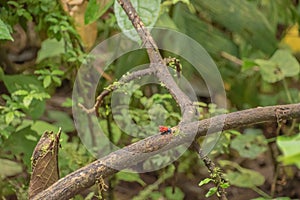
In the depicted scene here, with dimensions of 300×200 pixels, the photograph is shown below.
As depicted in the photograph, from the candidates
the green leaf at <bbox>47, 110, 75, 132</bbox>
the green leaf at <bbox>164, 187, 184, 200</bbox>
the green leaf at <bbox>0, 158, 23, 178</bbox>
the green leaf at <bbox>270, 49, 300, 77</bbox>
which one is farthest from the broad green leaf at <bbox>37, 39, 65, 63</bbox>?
the green leaf at <bbox>270, 49, 300, 77</bbox>

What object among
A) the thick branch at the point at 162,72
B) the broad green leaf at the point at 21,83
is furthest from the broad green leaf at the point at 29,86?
the thick branch at the point at 162,72

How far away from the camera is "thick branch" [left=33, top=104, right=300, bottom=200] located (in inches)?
33.8

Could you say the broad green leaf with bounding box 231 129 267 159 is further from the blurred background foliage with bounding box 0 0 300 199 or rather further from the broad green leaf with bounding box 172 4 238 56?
the broad green leaf with bounding box 172 4 238 56

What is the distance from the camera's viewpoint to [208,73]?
5.59 feet

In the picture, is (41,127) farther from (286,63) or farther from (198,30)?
(286,63)

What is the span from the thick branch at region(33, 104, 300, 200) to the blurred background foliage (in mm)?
119

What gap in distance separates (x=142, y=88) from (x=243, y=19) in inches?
15.8

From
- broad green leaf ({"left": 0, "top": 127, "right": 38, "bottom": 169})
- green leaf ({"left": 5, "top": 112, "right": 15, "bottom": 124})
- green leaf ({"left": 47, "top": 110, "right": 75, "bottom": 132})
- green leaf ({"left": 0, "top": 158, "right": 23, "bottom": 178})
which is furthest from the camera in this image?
green leaf ({"left": 47, "top": 110, "right": 75, "bottom": 132})

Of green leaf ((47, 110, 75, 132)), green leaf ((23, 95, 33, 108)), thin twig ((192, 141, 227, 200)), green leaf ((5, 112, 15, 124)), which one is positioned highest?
green leaf ((23, 95, 33, 108))

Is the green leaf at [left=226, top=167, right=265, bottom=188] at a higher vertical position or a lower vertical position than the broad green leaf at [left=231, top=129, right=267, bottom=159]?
lower

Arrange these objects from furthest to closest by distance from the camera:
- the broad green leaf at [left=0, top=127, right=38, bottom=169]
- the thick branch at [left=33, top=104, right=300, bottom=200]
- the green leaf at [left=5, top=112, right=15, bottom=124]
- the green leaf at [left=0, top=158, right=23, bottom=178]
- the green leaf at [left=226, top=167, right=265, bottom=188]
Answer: the green leaf at [left=226, top=167, right=265, bottom=188] → the green leaf at [left=0, top=158, right=23, bottom=178] → the broad green leaf at [left=0, top=127, right=38, bottom=169] → the green leaf at [left=5, top=112, right=15, bottom=124] → the thick branch at [left=33, top=104, right=300, bottom=200]

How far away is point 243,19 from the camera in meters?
1.82

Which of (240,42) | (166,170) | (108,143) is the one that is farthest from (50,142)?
(240,42)

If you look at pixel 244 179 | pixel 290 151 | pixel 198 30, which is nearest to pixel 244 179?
pixel 244 179
